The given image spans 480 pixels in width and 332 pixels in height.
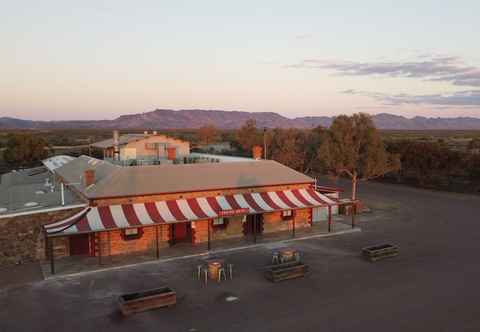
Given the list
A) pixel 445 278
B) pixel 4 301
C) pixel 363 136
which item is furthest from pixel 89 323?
pixel 363 136

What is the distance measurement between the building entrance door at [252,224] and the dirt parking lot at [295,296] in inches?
96.5

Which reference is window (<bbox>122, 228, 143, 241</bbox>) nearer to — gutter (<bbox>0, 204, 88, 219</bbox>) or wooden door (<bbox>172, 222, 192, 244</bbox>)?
wooden door (<bbox>172, 222, 192, 244</bbox>)

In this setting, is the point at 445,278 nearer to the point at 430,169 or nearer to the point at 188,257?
the point at 188,257

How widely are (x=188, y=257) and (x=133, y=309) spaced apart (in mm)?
6061

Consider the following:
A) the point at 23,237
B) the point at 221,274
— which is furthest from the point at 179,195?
the point at 23,237

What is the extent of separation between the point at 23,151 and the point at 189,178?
36866 millimetres

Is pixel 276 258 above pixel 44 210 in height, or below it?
below

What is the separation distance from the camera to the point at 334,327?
1258 cm

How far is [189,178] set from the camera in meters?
22.8

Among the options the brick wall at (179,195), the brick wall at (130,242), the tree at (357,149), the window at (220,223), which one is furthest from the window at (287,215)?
the tree at (357,149)

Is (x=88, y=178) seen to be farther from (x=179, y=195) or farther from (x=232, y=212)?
(x=232, y=212)

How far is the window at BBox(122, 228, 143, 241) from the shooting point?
20031 mm

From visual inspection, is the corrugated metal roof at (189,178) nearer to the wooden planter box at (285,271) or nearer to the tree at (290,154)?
the wooden planter box at (285,271)

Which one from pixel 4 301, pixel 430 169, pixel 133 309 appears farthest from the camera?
pixel 430 169
